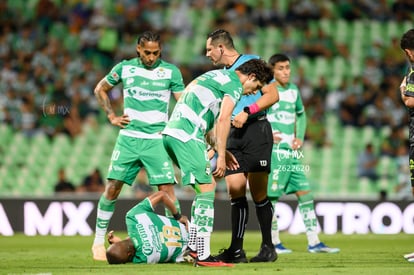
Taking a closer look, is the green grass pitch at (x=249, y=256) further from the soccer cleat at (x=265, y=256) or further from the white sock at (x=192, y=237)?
the white sock at (x=192, y=237)

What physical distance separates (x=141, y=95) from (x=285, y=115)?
2.27 metres

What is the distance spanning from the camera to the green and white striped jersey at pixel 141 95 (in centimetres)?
1041

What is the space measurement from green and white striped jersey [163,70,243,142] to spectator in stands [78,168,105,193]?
826 cm

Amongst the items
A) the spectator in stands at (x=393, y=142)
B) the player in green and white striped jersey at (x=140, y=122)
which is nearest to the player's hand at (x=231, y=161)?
the player in green and white striped jersey at (x=140, y=122)

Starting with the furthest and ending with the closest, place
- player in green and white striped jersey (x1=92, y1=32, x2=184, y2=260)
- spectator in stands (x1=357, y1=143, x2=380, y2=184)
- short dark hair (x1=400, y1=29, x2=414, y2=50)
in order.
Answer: spectator in stands (x1=357, y1=143, x2=380, y2=184) → player in green and white striped jersey (x1=92, y1=32, x2=184, y2=260) → short dark hair (x1=400, y1=29, x2=414, y2=50)

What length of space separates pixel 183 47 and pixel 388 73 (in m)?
4.87

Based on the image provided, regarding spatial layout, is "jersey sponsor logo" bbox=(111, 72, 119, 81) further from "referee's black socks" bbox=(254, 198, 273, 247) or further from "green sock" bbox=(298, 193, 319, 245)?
"green sock" bbox=(298, 193, 319, 245)

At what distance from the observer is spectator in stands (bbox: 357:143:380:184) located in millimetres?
17578

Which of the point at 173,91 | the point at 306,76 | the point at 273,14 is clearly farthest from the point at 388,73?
the point at 173,91

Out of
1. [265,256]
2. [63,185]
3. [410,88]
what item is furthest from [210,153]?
[63,185]

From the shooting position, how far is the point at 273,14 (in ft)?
70.8

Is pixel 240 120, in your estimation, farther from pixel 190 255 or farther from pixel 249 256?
pixel 249 256

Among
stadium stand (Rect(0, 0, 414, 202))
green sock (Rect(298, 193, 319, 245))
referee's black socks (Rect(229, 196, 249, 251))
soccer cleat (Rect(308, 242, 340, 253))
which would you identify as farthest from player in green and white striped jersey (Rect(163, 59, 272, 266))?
stadium stand (Rect(0, 0, 414, 202))

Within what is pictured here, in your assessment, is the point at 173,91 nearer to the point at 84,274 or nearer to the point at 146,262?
the point at 146,262
